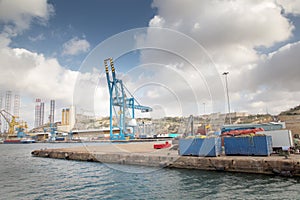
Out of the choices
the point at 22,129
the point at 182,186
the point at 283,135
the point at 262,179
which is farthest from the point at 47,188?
Answer: the point at 22,129

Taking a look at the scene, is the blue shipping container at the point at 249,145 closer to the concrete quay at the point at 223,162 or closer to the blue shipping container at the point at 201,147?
the concrete quay at the point at 223,162

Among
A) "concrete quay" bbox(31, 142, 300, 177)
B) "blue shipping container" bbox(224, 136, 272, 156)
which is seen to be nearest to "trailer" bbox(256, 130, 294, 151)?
"blue shipping container" bbox(224, 136, 272, 156)

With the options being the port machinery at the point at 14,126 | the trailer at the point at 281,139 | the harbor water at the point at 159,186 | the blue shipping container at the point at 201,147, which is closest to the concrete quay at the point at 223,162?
the harbor water at the point at 159,186

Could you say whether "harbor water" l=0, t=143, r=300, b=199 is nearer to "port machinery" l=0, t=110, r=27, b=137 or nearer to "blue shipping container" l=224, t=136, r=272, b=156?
"blue shipping container" l=224, t=136, r=272, b=156

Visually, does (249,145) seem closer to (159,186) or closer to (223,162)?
(223,162)

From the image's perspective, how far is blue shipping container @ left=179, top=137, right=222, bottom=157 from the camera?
56.4 ft

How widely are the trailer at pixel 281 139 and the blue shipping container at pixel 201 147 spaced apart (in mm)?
4618

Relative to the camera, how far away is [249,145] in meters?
16.8

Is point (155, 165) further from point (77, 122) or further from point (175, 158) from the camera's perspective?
point (77, 122)

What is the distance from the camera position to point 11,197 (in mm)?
11828

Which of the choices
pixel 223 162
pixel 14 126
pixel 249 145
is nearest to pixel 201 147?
pixel 223 162

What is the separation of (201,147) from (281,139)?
22.3 ft

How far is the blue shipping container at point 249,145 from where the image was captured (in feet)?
52.6

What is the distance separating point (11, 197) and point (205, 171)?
13231 millimetres
